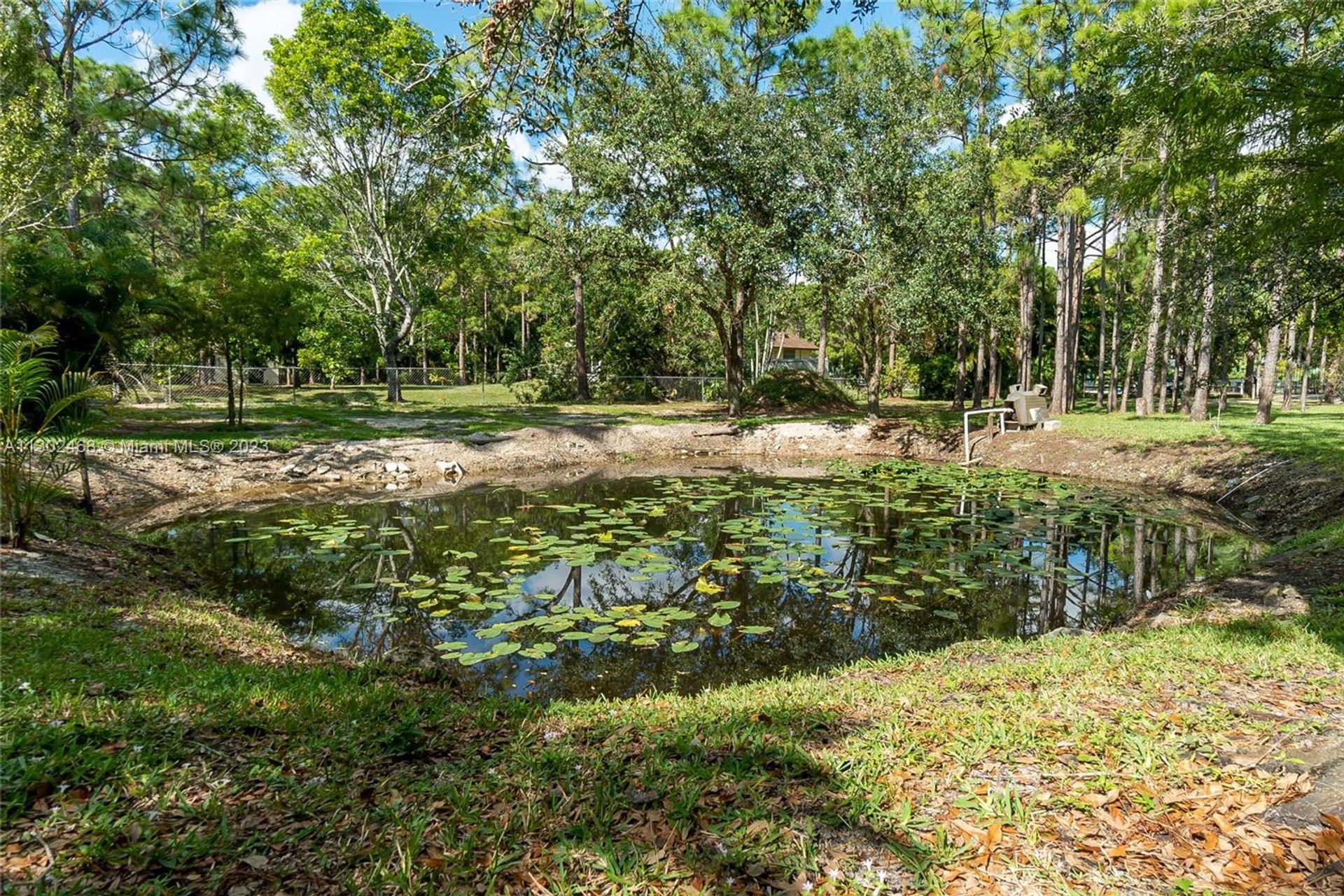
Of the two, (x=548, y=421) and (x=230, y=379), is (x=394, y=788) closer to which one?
(x=230, y=379)

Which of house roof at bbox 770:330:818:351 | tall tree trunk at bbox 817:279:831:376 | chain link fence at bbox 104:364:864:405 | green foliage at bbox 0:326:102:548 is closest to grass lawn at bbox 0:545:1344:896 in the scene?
green foliage at bbox 0:326:102:548

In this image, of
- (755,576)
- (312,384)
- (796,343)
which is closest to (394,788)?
(755,576)

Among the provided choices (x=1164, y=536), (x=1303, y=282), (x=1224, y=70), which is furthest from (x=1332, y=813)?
(x=1164, y=536)

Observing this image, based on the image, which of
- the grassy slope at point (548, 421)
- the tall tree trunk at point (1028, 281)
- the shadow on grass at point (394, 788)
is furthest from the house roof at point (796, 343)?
the shadow on grass at point (394, 788)

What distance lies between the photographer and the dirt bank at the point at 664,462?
32.4ft

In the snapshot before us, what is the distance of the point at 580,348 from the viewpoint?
86.5ft

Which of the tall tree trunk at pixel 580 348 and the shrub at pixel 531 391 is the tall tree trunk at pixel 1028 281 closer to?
the tall tree trunk at pixel 580 348

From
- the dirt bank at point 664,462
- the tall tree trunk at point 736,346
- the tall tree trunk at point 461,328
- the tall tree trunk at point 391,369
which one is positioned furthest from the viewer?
the tall tree trunk at point 461,328

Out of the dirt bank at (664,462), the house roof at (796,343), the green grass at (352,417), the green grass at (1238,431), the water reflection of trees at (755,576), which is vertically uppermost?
the house roof at (796,343)

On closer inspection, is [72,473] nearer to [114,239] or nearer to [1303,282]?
[114,239]

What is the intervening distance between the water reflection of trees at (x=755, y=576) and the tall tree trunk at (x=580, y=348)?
15807mm

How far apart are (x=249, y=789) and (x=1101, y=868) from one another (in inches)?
122

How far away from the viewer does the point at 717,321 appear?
18.9m

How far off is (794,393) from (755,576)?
53.9 feet
